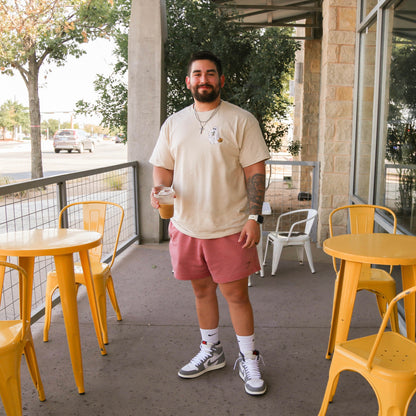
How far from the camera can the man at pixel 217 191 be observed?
2.58 metres

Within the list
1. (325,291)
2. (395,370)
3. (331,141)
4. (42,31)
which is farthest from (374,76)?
(42,31)

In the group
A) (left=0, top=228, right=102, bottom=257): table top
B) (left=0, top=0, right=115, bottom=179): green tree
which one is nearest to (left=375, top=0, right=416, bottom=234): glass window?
(left=0, top=228, right=102, bottom=257): table top

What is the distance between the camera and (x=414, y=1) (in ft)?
11.7

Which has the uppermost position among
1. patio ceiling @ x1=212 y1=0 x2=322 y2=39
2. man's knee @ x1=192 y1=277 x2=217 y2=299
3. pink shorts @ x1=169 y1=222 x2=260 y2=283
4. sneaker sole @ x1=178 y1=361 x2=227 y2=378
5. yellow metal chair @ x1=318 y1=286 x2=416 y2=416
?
patio ceiling @ x1=212 y1=0 x2=322 y2=39

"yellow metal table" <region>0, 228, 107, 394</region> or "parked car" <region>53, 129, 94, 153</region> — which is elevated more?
"parked car" <region>53, 129, 94, 153</region>

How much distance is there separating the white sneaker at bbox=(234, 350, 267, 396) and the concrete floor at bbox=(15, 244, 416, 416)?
0.05 meters

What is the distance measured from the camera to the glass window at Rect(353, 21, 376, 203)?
5160 mm

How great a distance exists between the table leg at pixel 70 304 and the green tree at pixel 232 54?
15.4ft

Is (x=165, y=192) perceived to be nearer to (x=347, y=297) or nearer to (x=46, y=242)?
(x=46, y=242)

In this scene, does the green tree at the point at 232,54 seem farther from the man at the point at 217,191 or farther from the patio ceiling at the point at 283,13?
the man at the point at 217,191

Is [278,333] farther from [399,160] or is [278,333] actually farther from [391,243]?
[399,160]

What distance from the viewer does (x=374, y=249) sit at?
2709 mm

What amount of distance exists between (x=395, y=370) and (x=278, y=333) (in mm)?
1603

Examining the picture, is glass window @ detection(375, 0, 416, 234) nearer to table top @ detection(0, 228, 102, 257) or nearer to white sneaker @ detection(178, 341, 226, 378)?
white sneaker @ detection(178, 341, 226, 378)
